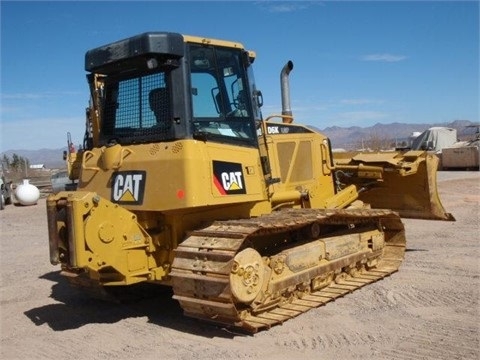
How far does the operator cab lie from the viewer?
547cm

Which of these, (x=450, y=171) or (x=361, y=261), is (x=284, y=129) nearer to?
(x=361, y=261)

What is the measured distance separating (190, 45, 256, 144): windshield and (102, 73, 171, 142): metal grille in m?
0.34

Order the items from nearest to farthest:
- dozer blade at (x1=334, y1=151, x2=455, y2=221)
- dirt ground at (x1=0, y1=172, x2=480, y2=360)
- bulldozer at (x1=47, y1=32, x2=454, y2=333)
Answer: dirt ground at (x1=0, y1=172, x2=480, y2=360)
bulldozer at (x1=47, y1=32, x2=454, y2=333)
dozer blade at (x1=334, y1=151, x2=455, y2=221)

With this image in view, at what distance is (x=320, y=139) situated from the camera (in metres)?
7.83

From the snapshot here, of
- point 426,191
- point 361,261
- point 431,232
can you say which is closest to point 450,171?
point 431,232

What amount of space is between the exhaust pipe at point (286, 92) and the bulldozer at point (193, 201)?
29.4 inches

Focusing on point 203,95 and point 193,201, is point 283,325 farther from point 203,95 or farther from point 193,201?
point 203,95

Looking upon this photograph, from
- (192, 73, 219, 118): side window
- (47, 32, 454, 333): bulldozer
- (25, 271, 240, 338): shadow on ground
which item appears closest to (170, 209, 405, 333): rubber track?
(47, 32, 454, 333): bulldozer

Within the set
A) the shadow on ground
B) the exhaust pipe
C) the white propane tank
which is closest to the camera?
the shadow on ground

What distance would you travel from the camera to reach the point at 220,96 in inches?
230

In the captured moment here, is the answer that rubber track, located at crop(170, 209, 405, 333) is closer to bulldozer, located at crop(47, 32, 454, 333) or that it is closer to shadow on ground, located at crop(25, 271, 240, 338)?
bulldozer, located at crop(47, 32, 454, 333)

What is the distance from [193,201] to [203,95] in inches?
47.7

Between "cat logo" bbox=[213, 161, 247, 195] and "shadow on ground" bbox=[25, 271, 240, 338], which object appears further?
"shadow on ground" bbox=[25, 271, 240, 338]

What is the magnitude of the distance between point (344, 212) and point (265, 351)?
7.65ft
